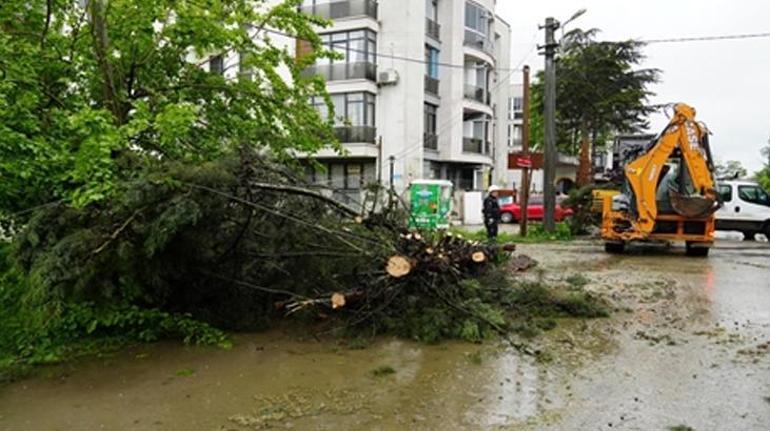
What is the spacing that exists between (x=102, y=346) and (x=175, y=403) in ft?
7.08

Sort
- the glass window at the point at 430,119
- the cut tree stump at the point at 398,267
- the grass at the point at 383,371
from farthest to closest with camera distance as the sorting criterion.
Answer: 1. the glass window at the point at 430,119
2. the cut tree stump at the point at 398,267
3. the grass at the point at 383,371

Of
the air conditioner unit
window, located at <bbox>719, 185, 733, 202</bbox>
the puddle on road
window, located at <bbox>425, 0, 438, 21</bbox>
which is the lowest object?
the puddle on road

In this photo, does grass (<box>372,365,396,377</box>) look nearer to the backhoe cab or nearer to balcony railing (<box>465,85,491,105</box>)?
the backhoe cab

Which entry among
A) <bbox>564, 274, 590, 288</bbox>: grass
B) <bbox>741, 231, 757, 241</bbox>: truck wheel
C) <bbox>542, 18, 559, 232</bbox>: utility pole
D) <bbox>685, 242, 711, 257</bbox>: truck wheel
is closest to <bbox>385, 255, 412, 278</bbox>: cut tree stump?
<bbox>564, 274, 590, 288</bbox>: grass

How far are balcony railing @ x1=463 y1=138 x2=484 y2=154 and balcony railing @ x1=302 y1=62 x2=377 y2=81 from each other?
Answer: 24.2 ft

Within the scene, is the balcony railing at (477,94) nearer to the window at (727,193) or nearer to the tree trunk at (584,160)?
the tree trunk at (584,160)

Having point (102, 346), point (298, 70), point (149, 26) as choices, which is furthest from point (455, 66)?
point (102, 346)

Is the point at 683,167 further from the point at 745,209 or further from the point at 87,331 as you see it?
the point at 87,331

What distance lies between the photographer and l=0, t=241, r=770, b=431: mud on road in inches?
182

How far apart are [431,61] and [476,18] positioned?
479 centimetres

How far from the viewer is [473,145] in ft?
114

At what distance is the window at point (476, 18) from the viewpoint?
33809 mm

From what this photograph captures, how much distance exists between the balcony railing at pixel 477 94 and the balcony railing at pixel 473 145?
2.28m

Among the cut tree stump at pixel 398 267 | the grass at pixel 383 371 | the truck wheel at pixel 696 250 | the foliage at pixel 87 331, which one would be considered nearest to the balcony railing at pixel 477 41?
the truck wheel at pixel 696 250
